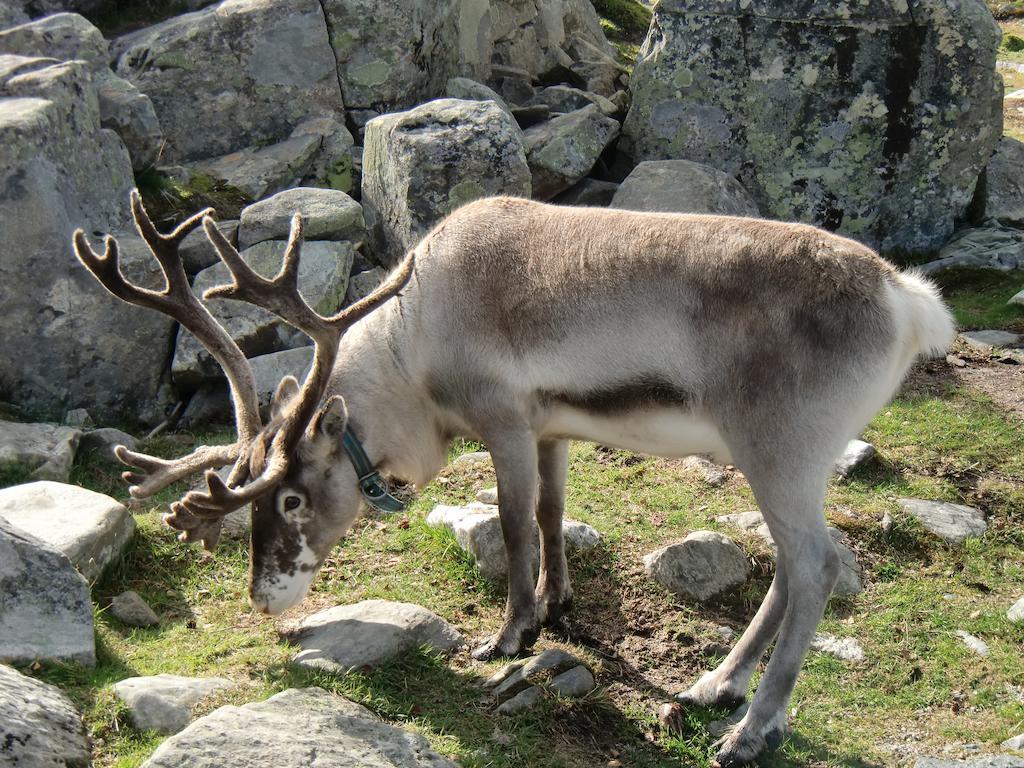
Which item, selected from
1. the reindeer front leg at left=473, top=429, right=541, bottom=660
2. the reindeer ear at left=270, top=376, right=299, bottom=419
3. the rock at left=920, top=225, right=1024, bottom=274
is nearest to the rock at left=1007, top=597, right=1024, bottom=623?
the reindeer front leg at left=473, top=429, right=541, bottom=660

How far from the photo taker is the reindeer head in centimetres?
520

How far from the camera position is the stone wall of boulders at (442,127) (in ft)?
27.2

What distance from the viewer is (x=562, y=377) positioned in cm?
522

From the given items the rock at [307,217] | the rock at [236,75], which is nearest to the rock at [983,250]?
the rock at [307,217]

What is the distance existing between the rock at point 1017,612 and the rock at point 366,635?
2.80 metres

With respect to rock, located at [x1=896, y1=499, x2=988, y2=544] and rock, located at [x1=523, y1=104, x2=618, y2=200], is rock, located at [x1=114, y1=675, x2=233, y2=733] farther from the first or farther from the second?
rock, located at [x1=523, y1=104, x2=618, y2=200]

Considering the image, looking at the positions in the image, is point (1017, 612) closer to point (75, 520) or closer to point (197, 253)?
point (75, 520)

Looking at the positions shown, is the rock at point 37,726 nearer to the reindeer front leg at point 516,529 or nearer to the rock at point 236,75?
the reindeer front leg at point 516,529

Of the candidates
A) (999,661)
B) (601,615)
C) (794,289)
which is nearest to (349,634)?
(601,615)

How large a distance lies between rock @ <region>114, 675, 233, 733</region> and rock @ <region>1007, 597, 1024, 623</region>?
3927 millimetres

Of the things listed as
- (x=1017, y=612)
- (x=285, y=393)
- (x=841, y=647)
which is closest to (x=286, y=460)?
(x=285, y=393)

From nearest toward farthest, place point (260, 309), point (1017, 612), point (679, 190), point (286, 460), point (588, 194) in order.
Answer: point (286, 460) < point (1017, 612) < point (260, 309) < point (679, 190) < point (588, 194)

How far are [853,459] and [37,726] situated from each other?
190 inches

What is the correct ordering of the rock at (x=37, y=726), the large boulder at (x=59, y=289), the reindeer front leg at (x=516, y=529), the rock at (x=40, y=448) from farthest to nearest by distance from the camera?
the large boulder at (x=59, y=289)
the rock at (x=40, y=448)
the reindeer front leg at (x=516, y=529)
the rock at (x=37, y=726)
